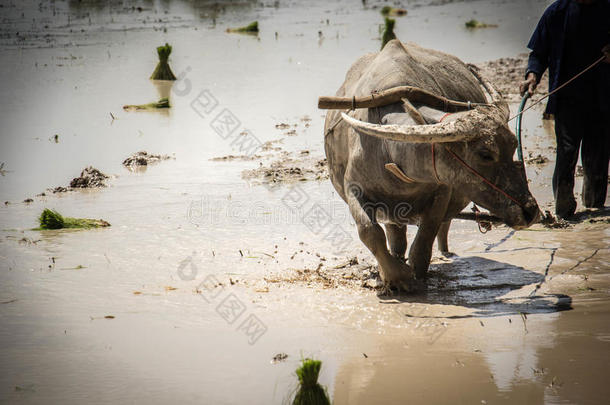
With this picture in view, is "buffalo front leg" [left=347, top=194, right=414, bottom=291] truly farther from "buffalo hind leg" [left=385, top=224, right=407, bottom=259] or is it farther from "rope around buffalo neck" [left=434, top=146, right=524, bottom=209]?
"rope around buffalo neck" [left=434, top=146, right=524, bottom=209]

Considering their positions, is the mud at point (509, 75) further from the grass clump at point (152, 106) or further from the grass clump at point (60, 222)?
the grass clump at point (60, 222)

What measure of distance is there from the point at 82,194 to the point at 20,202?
0.58 metres

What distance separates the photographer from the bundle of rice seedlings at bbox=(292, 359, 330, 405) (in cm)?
284

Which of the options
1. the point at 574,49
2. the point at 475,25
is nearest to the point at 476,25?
the point at 475,25

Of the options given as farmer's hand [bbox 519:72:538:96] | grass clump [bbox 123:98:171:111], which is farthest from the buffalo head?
grass clump [bbox 123:98:171:111]

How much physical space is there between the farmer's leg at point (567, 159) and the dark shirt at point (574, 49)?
0.10 meters

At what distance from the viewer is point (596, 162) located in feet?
18.3

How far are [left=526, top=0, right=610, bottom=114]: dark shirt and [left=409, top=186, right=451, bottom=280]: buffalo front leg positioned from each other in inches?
72.4

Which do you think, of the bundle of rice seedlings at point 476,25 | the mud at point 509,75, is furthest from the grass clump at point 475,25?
the mud at point 509,75

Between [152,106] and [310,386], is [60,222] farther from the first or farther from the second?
[152,106]

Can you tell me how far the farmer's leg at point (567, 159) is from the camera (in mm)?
5516

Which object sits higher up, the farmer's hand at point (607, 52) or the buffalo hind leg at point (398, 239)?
the farmer's hand at point (607, 52)

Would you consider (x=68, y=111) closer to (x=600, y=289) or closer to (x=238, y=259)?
(x=238, y=259)

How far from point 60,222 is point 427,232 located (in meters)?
3.18
